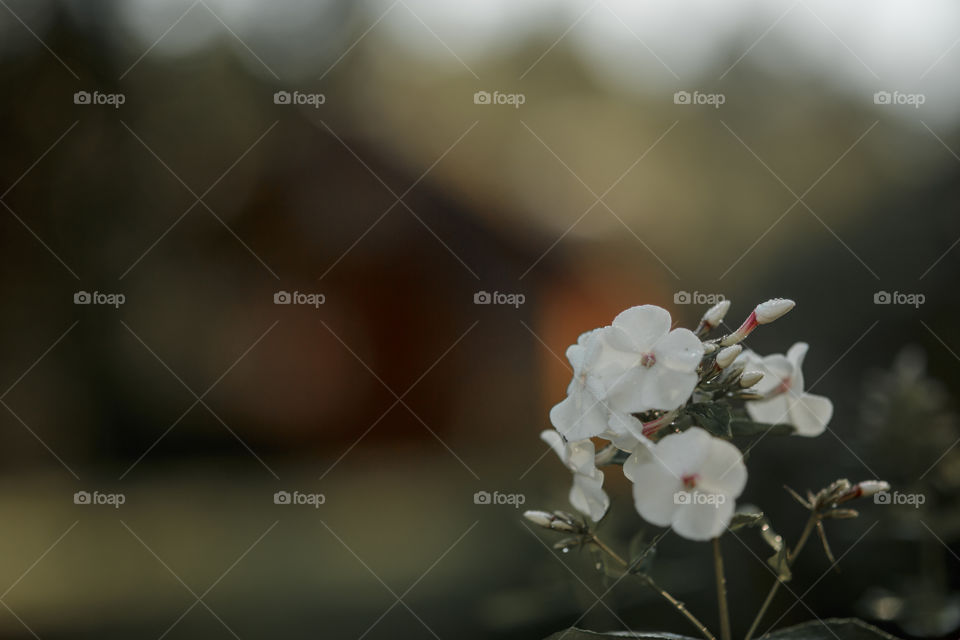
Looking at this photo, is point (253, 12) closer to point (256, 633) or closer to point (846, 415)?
point (256, 633)

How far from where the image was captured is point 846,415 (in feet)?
10.1

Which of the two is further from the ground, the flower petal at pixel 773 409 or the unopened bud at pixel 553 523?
the flower petal at pixel 773 409

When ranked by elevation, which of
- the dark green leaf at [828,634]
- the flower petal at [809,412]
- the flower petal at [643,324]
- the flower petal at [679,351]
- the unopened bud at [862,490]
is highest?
the flower petal at [643,324]

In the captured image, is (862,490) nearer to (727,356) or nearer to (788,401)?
(788,401)

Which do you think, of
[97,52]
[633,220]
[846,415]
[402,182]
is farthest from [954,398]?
[97,52]

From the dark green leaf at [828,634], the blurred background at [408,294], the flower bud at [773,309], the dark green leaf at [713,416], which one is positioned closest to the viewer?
the dark green leaf at [828,634]

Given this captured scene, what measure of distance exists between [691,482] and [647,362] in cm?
14

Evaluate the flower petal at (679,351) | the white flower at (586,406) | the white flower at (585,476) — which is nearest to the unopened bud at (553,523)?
the white flower at (585,476)

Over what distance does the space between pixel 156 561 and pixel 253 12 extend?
379cm

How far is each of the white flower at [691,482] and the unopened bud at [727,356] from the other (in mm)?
128

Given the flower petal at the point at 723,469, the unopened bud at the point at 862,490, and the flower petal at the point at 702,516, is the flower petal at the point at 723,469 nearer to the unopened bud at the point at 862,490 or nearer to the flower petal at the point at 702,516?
the flower petal at the point at 702,516

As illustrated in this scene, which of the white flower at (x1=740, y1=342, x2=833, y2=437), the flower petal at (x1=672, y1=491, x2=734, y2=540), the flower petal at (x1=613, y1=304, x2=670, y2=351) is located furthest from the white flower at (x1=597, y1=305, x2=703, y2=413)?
the white flower at (x1=740, y1=342, x2=833, y2=437)

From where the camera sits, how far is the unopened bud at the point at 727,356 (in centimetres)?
86

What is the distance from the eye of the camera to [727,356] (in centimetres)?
87
